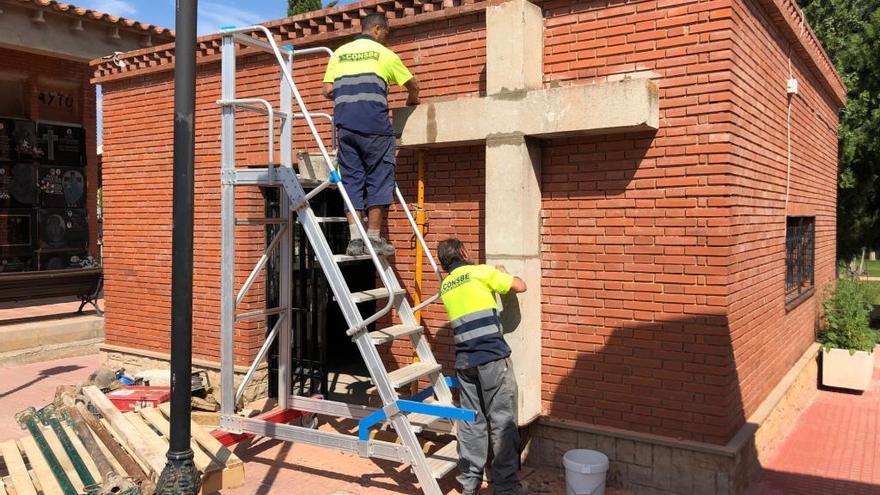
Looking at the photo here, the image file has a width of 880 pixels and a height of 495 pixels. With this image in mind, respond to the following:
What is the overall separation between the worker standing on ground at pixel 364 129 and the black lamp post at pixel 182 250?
175cm

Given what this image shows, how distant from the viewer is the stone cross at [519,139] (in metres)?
5.33

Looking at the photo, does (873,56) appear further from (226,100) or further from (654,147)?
(226,100)

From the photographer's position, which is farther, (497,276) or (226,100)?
(226,100)

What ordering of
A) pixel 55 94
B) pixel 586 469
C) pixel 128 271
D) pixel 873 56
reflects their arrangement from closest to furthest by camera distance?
1. pixel 586 469
2. pixel 128 271
3. pixel 873 56
4. pixel 55 94

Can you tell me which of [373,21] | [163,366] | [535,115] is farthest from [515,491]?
[163,366]

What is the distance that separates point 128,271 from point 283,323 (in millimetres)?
3508

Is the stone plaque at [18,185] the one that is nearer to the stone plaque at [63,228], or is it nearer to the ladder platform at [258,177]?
the stone plaque at [63,228]

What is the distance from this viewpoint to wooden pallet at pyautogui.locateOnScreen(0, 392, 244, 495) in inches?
198

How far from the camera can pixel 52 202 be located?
15273mm

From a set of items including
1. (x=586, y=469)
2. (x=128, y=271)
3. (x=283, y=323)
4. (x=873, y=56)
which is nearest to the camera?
(x=586, y=469)

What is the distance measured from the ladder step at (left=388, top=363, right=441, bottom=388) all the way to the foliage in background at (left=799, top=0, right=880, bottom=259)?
10735mm

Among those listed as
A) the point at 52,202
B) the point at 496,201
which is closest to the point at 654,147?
the point at 496,201

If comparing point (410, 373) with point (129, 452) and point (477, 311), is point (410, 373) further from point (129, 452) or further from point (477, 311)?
point (129, 452)

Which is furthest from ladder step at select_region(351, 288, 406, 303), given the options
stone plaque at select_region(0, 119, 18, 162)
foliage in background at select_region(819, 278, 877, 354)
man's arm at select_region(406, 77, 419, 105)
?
stone plaque at select_region(0, 119, 18, 162)
